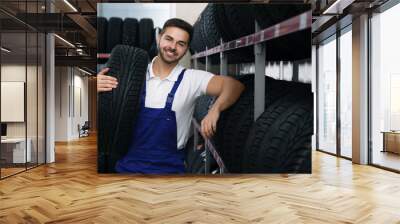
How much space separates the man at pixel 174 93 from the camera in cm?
612

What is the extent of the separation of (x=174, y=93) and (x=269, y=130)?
1.53m

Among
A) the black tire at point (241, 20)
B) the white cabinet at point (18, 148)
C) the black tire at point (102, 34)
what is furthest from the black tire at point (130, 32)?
the white cabinet at point (18, 148)

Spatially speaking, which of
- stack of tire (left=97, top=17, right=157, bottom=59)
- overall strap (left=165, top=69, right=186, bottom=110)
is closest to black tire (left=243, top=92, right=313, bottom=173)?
overall strap (left=165, top=69, right=186, bottom=110)

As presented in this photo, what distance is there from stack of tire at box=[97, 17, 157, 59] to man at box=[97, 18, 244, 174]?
0.16 m

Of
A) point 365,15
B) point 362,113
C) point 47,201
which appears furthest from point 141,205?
point 365,15

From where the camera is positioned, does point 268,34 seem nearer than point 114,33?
Yes

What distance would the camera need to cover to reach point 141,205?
14.6ft

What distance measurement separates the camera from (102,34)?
617 cm

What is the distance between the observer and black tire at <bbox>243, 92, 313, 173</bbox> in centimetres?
605

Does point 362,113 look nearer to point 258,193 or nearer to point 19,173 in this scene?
point 258,193

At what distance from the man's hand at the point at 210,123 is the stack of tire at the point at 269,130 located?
0.21 ft

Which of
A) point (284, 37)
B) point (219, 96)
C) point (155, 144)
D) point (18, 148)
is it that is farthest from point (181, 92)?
point (18, 148)

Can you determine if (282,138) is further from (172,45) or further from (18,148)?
(18,148)

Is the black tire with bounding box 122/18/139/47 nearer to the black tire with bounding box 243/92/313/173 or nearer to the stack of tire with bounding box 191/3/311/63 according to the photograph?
the stack of tire with bounding box 191/3/311/63
